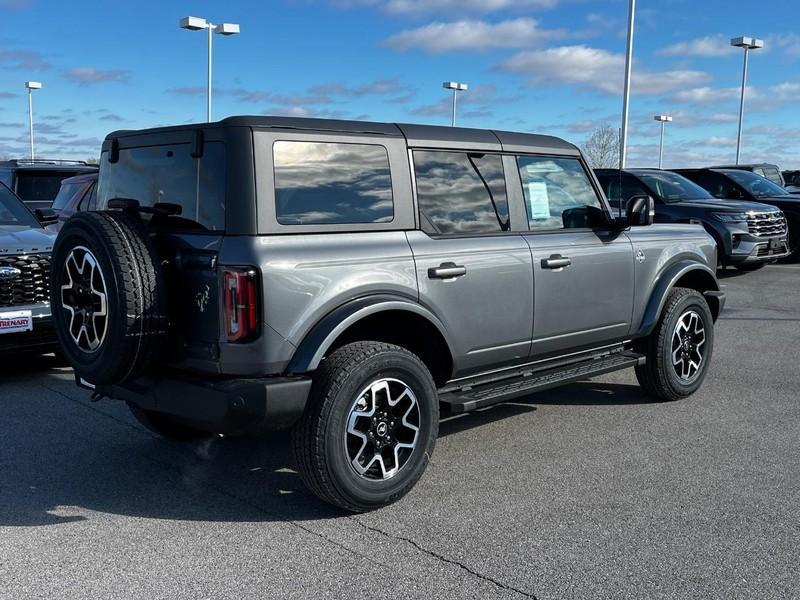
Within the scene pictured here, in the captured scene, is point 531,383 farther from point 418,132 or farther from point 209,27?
point 209,27

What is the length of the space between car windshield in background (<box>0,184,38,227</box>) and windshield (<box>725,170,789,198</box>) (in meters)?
13.4

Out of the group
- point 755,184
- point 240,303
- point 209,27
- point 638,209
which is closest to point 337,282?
point 240,303

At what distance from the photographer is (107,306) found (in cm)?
390

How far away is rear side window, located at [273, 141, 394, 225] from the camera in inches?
159

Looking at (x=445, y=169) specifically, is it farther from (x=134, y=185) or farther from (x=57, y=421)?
(x=57, y=421)

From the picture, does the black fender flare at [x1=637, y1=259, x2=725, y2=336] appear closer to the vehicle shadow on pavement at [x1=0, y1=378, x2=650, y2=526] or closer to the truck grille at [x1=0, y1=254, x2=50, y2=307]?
the vehicle shadow on pavement at [x1=0, y1=378, x2=650, y2=526]

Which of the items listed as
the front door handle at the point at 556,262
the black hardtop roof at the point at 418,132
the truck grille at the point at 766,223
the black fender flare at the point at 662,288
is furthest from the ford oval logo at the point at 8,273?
the truck grille at the point at 766,223

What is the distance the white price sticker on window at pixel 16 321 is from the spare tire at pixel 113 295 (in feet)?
8.45

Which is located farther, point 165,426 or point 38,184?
point 38,184

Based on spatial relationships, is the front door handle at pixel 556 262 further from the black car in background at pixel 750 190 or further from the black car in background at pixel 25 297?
the black car in background at pixel 750 190

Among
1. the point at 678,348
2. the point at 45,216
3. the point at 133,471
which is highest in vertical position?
the point at 45,216

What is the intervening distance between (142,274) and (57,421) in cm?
241

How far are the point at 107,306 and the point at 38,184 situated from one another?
32.9 ft

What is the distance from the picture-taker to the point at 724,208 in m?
13.5
